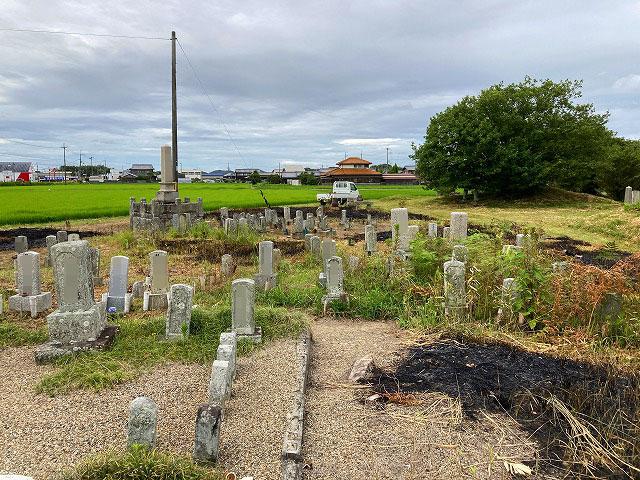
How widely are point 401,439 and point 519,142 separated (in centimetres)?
2845

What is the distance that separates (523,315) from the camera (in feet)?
18.6

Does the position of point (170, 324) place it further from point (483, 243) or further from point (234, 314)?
point (483, 243)

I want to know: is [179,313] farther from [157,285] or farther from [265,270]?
[265,270]

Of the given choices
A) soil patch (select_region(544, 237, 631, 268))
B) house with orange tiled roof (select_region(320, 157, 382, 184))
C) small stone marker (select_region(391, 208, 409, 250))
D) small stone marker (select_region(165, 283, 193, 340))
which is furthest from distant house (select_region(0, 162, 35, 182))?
small stone marker (select_region(165, 283, 193, 340))

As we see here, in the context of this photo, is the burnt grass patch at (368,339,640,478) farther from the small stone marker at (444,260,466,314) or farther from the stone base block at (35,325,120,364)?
the stone base block at (35,325,120,364)

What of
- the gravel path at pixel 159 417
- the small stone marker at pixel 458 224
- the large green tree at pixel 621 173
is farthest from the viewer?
the large green tree at pixel 621 173

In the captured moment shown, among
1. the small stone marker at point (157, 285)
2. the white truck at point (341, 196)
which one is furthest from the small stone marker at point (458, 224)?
the white truck at point (341, 196)

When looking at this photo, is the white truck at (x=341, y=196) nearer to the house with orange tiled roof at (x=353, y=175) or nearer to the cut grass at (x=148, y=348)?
the cut grass at (x=148, y=348)

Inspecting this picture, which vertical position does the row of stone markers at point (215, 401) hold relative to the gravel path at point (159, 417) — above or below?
above

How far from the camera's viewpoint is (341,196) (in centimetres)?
2919

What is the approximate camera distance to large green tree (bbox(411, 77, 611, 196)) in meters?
27.4

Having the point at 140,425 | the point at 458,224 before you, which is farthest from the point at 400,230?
the point at 140,425

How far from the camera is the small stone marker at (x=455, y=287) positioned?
586 cm

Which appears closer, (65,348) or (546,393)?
(546,393)
